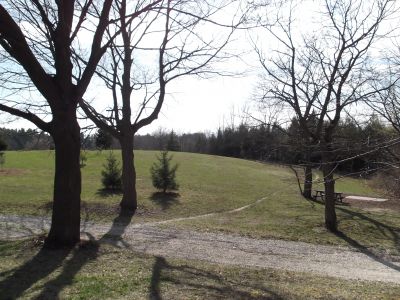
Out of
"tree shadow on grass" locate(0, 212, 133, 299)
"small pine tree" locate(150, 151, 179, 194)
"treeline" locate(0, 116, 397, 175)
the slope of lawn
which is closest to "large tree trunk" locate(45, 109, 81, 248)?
"tree shadow on grass" locate(0, 212, 133, 299)

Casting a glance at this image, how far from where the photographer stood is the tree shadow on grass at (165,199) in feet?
77.6

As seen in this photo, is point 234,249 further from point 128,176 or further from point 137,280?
point 128,176

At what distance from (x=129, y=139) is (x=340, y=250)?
9.76 m

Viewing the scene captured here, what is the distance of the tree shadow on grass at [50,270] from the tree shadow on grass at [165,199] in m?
13.2

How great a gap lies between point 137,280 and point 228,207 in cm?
1840

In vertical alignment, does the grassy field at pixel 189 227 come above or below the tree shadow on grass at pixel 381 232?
above

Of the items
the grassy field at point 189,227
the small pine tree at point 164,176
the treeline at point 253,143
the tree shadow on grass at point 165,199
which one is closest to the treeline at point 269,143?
the treeline at point 253,143

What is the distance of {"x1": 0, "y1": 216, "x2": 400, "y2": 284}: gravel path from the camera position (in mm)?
11875

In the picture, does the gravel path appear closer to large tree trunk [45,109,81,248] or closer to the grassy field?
the grassy field

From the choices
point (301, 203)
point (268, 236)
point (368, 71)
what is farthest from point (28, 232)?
point (301, 203)

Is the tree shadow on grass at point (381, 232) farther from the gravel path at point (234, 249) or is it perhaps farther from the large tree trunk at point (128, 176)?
the large tree trunk at point (128, 176)

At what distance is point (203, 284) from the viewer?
7.62 metres

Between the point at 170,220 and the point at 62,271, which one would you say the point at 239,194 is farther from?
the point at 62,271

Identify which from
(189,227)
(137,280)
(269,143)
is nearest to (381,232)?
(269,143)
